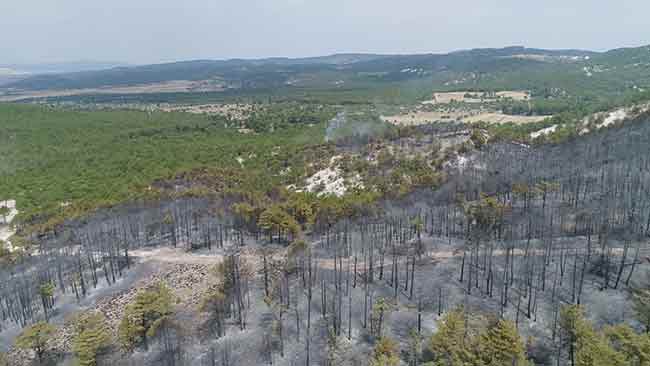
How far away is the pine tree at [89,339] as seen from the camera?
25.9 metres

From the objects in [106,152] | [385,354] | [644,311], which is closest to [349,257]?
[385,354]

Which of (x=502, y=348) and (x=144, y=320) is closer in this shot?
(x=502, y=348)

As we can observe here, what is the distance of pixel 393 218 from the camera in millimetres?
43844

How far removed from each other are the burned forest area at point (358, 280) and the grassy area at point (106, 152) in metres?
20.1

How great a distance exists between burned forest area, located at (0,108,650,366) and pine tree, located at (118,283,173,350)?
121 mm

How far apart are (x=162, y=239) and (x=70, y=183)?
39440 mm

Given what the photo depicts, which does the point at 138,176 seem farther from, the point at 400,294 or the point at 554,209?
the point at 554,209

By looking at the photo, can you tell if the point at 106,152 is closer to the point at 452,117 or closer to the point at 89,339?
the point at 89,339

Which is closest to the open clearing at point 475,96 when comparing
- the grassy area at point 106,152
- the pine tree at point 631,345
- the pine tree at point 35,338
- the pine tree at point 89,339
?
the grassy area at point 106,152

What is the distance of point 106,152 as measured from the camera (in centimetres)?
9450

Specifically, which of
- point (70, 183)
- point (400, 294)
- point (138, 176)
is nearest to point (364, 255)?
point (400, 294)

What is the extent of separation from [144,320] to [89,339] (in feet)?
10.8

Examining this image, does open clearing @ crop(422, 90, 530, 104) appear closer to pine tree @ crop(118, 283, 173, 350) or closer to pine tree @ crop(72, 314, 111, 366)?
pine tree @ crop(118, 283, 173, 350)

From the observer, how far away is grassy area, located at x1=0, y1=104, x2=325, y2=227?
69688 millimetres
